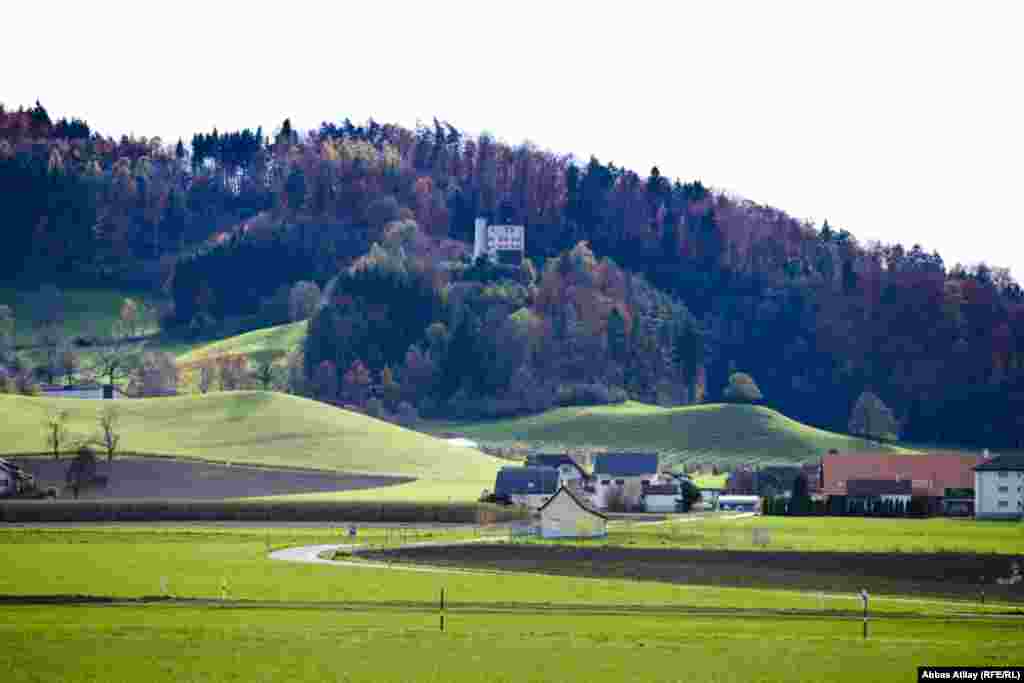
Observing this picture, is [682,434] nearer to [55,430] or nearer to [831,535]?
[55,430]

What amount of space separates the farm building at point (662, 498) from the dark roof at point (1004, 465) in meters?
17.5

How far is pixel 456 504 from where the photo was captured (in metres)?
90.9

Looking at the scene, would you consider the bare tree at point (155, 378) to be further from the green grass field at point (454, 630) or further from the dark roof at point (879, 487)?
the green grass field at point (454, 630)

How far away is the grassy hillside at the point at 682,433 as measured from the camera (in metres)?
156

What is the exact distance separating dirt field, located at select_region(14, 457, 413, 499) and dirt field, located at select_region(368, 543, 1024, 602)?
41.8 metres

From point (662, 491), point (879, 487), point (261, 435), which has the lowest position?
point (662, 491)

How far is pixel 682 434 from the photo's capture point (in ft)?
536

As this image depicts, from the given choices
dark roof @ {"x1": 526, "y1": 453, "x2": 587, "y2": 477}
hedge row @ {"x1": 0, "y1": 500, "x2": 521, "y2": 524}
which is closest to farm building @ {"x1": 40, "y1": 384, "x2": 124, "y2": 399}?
dark roof @ {"x1": 526, "y1": 453, "x2": 587, "y2": 477}

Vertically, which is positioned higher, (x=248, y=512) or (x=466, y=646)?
(x=248, y=512)

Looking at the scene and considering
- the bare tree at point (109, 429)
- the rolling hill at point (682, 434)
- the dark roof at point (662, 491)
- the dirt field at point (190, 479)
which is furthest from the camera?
the rolling hill at point (682, 434)

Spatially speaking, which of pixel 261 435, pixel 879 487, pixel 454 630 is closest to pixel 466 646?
pixel 454 630

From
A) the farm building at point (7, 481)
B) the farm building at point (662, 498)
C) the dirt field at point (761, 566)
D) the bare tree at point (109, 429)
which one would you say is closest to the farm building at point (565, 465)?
the farm building at point (662, 498)

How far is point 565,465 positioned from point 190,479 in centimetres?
2446

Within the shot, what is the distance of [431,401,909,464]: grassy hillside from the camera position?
15625 centimetres
